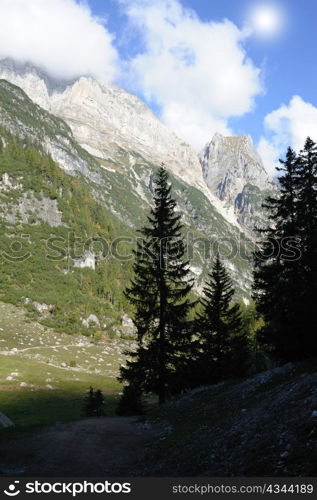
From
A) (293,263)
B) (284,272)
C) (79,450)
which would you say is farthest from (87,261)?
(79,450)

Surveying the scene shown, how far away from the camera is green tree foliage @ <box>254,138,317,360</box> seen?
24078 millimetres

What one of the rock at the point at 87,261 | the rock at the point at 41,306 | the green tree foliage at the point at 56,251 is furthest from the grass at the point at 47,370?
the rock at the point at 87,261

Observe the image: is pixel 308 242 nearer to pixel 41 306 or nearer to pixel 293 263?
pixel 293 263

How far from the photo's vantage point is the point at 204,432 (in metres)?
16.5

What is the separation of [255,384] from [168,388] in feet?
33.0

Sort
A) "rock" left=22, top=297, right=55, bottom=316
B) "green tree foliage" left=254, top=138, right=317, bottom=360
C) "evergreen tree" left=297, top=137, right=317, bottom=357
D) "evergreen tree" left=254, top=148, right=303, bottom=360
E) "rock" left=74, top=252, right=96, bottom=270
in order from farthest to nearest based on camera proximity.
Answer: "rock" left=74, top=252, right=96, bottom=270 < "rock" left=22, top=297, right=55, bottom=316 < "evergreen tree" left=254, top=148, right=303, bottom=360 < "green tree foliage" left=254, top=138, right=317, bottom=360 < "evergreen tree" left=297, top=137, right=317, bottom=357

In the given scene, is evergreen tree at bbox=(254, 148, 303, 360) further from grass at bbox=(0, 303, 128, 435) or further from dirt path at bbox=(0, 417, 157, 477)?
grass at bbox=(0, 303, 128, 435)

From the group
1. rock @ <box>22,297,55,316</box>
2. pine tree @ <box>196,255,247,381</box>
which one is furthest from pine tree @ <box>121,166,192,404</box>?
rock @ <box>22,297,55,316</box>

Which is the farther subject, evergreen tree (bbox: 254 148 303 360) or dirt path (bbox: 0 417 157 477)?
evergreen tree (bbox: 254 148 303 360)

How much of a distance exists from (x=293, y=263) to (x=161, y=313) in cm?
1089

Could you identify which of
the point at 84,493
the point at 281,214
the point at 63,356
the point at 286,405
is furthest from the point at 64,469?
the point at 63,356

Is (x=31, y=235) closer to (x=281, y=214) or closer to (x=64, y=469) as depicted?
(x=281, y=214)

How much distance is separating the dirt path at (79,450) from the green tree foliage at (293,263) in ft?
37.3

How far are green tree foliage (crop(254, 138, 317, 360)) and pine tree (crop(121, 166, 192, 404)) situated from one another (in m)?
6.78
